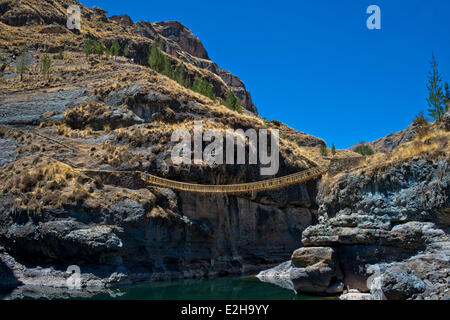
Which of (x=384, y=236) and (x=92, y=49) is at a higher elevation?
(x=92, y=49)

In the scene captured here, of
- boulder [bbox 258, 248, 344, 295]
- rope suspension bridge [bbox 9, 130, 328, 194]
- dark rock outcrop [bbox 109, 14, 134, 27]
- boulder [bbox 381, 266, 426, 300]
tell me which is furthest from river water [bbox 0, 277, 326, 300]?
dark rock outcrop [bbox 109, 14, 134, 27]

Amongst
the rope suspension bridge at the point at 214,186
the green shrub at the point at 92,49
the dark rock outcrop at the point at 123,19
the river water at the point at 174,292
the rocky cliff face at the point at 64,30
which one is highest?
the dark rock outcrop at the point at 123,19

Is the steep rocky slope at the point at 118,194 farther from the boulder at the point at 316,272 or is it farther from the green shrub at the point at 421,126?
the green shrub at the point at 421,126

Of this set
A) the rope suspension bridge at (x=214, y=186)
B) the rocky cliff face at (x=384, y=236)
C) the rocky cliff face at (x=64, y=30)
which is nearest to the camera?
the rocky cliff face at (x=384, y=236)

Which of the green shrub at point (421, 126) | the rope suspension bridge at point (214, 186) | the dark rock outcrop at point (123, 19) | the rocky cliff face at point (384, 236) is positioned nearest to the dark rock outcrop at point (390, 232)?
the rocky cliff face at point (384, 236)

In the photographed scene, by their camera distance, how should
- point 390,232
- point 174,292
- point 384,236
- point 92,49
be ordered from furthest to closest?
1. point 92,49
2. point 174,292
3. point 384,236
4. point 390,232

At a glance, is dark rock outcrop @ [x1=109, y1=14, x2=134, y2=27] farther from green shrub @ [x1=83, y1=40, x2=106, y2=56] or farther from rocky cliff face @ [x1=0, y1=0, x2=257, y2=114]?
green shrub @ [x1=83, y1=40, x2=106, y2=56]

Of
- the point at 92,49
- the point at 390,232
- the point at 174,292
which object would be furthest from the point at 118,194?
the point at 92,49

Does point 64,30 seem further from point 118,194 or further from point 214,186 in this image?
point 118,194

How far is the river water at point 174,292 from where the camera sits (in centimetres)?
2361

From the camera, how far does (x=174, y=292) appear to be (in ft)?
87.5

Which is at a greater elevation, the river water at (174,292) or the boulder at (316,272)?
the boulder at (316,272)
